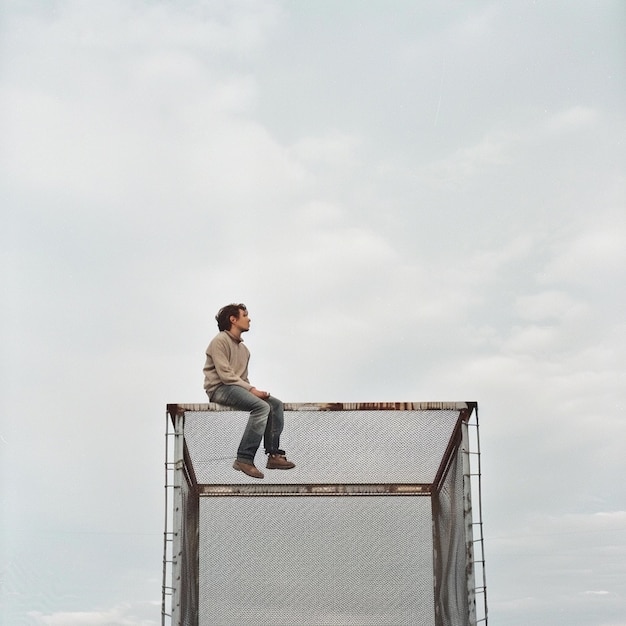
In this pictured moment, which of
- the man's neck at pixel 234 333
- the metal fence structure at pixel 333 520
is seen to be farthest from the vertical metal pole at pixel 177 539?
the man's neck at pixel 234 333

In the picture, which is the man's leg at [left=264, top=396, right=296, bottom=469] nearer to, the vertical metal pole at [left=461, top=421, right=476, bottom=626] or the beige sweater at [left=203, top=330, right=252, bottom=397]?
the beige sweater at [left=203, top=330, right=252, bottom=397]

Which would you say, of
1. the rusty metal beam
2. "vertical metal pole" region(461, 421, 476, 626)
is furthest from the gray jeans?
"vertical metal pole" region(461, 421, 476, 626)

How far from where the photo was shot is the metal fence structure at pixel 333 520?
4484mm

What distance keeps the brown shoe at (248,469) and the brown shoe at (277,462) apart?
0.20ft

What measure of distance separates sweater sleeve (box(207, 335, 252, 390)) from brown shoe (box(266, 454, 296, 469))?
38 centimetres

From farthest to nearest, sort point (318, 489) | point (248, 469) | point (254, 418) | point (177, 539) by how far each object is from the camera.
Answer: point (318, 489) → point (248, 469) → point (254, 418) → point (177, 539)

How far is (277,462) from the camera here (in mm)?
4609

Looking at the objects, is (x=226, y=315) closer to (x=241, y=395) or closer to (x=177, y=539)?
(x=241, y=395)

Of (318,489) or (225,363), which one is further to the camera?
(318,489)

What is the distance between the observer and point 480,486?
14.0 feet

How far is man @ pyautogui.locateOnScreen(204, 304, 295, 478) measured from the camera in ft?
14.7

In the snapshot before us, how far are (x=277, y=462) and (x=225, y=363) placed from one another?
568mm

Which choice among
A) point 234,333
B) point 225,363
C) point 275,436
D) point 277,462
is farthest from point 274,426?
point 234,333

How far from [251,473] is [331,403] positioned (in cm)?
57
